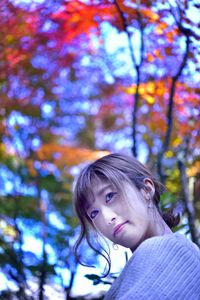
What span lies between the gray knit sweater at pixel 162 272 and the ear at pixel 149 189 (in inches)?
6.1

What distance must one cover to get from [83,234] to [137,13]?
1950mm

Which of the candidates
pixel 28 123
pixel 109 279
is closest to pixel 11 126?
pixel 28 123

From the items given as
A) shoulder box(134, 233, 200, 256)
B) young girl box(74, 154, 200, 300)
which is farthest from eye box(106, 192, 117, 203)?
shoulder box(134, 233, 200, 256)

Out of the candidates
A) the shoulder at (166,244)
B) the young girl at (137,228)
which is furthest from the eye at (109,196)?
the shoulder at (166,244)

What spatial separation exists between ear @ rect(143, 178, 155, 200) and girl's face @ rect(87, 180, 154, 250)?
22 mm

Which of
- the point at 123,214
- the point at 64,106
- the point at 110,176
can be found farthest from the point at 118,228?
the point at 64,106

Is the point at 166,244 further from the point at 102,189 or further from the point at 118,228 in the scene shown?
the point at 102,189

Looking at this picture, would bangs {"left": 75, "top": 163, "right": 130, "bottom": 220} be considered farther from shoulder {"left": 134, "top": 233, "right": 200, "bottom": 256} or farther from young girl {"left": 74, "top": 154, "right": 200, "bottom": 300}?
shoulder {"left": 134, "top": 233, "right": 200, "bottom": 256}

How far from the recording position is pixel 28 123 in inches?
242

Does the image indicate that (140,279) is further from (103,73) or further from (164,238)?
(103,73)

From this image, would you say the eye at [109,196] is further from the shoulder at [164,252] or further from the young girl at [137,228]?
the shoulder at [164,252]

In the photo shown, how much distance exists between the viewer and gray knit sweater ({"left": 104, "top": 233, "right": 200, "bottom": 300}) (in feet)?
5.35

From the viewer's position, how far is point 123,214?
1.78 metres

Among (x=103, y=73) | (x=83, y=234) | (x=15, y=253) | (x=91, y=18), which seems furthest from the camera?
(x=103, y=73)
